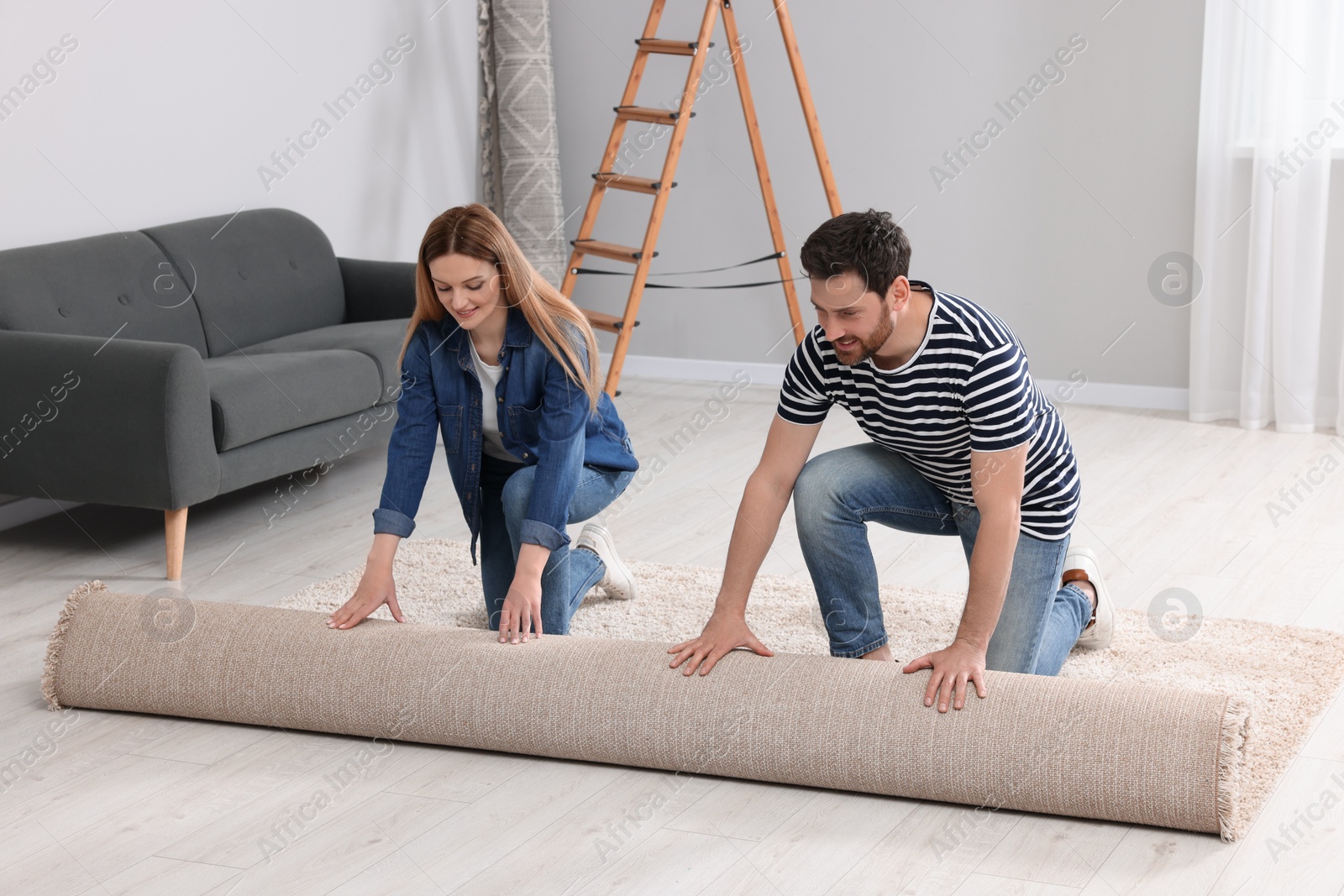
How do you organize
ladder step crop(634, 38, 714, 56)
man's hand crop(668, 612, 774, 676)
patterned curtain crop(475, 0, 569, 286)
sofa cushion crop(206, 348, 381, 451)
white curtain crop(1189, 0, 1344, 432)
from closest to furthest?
man's hand crop(668, 612, 774, 676) → sofa cushion crop(206, 348, 381, 451) → white curtain crop(1189, 0, 1344, 432) → ladder step crop(634, 38, 714, 56) → patterned curtain crop(475, 0, 569, 286)

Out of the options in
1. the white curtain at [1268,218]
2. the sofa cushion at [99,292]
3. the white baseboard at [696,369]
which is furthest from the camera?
the white baseboard at [696,369]

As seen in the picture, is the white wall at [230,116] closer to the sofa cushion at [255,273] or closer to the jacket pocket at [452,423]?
the sofa cushion at [255,273]

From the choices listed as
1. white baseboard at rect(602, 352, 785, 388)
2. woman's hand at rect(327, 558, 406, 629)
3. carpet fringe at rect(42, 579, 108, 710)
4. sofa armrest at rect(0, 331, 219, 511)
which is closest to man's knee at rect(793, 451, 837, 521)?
woman's hand at rect(327, 558, 406, 629)

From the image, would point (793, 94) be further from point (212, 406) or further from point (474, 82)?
point (212, 406)

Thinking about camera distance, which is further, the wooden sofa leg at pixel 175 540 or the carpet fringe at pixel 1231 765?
the wooden sofa leg at pixel 175 540

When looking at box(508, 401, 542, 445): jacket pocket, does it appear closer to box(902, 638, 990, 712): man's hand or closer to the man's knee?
the man's knee

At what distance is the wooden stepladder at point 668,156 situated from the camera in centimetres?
450

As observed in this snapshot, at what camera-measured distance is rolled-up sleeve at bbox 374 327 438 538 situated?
7.47 ft

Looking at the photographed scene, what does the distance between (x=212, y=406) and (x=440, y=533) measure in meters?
0.61

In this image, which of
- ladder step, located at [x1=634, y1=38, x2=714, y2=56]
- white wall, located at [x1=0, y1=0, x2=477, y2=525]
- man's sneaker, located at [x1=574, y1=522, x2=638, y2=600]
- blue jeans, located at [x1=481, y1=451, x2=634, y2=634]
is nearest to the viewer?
blue jeans, located at [x1=481, y1=451, x2=634, y2=634]

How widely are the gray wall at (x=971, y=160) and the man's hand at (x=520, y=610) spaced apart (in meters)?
3.01

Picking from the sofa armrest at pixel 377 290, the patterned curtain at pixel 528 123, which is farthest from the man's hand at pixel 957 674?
the patterned curtain at pixel 528 123

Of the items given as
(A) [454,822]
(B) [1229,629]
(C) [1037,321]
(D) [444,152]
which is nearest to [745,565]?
(A) [454,822]

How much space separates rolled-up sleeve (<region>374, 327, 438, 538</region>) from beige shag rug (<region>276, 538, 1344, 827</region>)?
0.52m
